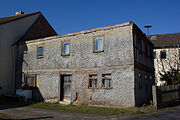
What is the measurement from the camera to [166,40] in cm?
2873

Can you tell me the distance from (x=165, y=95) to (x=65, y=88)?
7.87 metres

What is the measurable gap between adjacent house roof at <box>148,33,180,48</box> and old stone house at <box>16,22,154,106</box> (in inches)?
455

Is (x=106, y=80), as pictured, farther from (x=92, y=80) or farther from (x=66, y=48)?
(x=66, y=48)

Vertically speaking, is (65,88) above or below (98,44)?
below

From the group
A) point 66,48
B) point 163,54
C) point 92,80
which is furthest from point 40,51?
point 163,54

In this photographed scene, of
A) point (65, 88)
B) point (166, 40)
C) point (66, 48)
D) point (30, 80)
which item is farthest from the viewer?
point (166, 40)

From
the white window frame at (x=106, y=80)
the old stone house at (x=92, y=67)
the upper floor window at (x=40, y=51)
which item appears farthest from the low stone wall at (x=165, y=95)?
the upper floor window at (x=40, y=51)

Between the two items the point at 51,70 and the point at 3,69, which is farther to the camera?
the point at 3,69

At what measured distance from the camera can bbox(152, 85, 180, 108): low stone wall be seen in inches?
462

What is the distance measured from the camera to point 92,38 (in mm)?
14477

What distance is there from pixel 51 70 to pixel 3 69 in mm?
5850

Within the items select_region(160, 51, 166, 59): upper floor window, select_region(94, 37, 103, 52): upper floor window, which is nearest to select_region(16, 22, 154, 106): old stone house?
select_region(94, 37, 103, 52): upper floor window

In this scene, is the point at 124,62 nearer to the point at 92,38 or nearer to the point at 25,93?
the point at 92,38

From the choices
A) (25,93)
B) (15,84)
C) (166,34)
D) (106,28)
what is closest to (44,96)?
(25,93)
